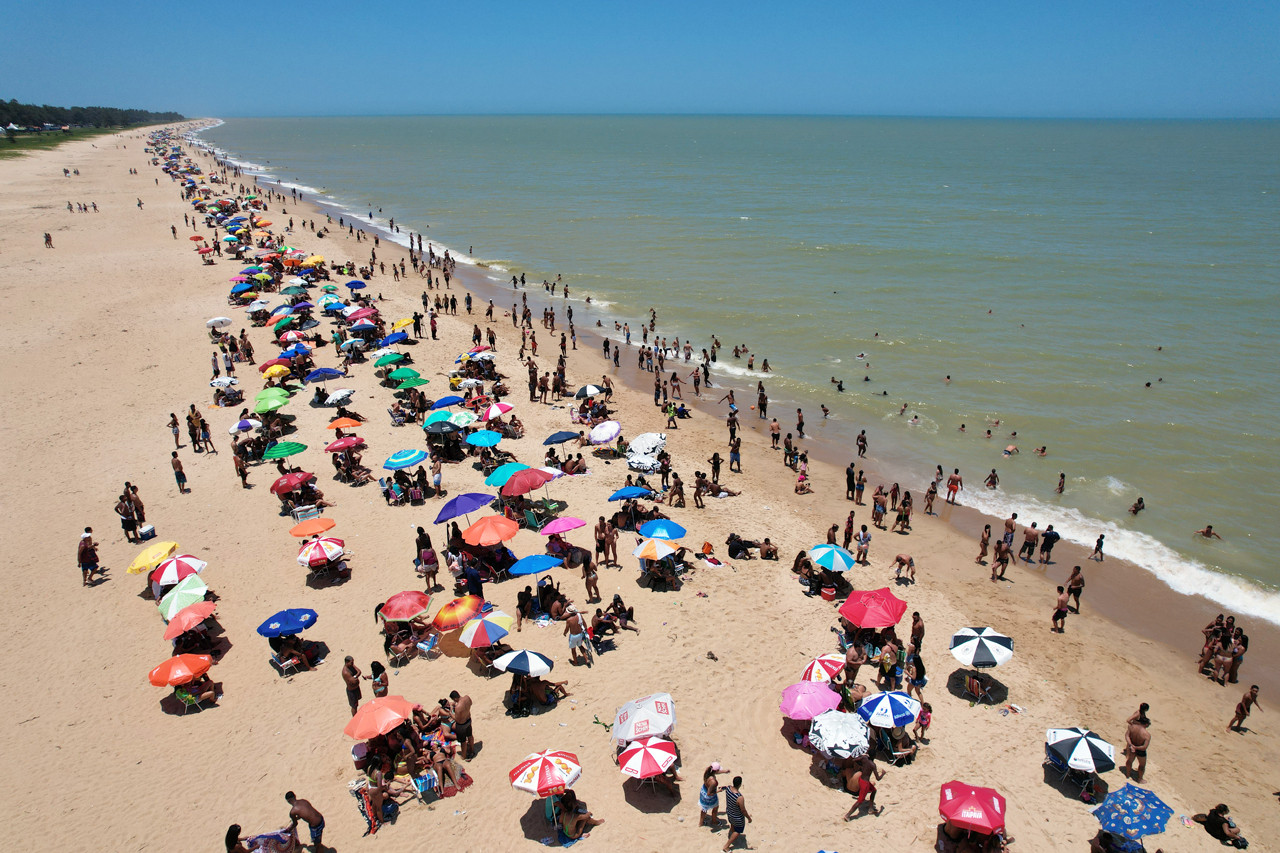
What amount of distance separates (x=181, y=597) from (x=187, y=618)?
27.7 inches

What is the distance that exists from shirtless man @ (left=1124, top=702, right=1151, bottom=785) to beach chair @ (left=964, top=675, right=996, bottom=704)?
6.44ft

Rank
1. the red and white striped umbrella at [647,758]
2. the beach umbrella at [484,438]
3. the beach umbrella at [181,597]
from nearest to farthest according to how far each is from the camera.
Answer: the red and white striped umbrella at [647,758] < the beach umbrella at [181,597] < the beach umbrella at [484,438]

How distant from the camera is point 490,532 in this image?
14000 mm

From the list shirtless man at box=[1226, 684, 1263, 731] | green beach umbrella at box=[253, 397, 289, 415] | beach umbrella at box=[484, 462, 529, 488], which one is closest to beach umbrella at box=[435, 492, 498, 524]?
beach umbrella at box=[484, 462, 529, 488]

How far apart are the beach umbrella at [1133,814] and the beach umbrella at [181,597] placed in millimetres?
14964

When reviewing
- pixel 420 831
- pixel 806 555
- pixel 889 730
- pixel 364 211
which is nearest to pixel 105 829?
pixel 420 831

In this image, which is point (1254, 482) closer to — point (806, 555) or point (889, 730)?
point (806, 555)

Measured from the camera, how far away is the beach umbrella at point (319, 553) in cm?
1423

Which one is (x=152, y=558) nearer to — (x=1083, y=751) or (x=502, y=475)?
(x=502, y=475)

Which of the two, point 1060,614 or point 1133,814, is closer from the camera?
point 1133,814

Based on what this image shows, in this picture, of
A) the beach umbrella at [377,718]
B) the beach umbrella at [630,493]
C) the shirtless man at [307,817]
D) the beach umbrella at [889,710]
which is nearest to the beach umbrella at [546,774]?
the beach umbrella at [377,718]

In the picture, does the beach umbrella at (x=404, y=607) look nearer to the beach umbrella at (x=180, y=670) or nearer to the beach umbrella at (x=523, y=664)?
the beach umbrella at (x=523, y=664)

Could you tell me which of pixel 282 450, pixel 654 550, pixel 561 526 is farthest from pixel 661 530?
pixel 282 450

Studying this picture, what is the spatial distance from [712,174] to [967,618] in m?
103
